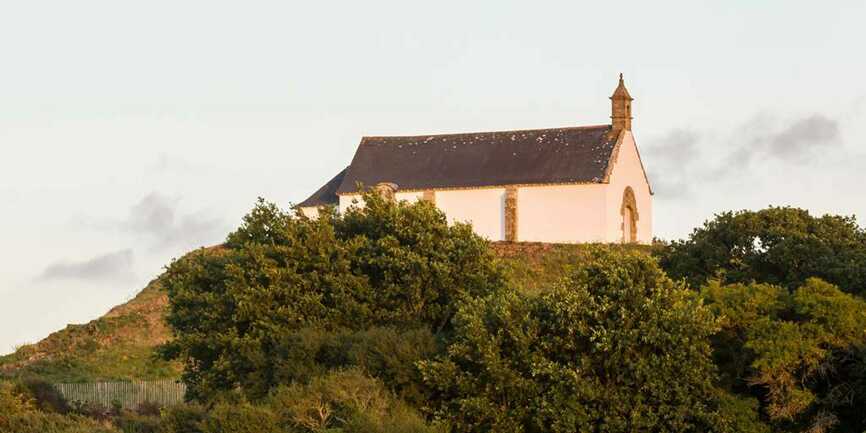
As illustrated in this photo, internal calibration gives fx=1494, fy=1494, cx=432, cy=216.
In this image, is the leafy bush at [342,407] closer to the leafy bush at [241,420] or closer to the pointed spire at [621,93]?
the leafy bush at [241,420]

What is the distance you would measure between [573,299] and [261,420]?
344 inches

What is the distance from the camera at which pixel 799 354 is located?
3809 cm

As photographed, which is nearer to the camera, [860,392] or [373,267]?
[860,392]

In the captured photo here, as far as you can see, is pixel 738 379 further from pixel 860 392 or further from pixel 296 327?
pixel 296 327

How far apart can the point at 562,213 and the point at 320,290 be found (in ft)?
85.5

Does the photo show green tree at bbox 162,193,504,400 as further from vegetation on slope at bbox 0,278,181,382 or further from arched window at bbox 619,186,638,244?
arched window at bbox 619,186,638,244

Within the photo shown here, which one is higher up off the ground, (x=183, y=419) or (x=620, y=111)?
(x=620, y=111)

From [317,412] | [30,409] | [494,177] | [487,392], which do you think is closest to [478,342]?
[487,392]

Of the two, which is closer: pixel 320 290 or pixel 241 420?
pixel 241 420

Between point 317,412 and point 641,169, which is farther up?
point 641,169

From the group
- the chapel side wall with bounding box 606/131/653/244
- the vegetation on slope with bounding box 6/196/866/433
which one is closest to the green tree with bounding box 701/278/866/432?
the vegetation on slope with bounding box 6/196/866/433

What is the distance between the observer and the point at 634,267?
4062 cm

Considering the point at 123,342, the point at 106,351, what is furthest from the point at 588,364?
the point at 123,342

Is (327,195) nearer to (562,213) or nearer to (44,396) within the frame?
(562,213)
